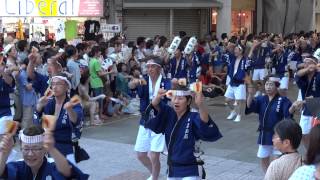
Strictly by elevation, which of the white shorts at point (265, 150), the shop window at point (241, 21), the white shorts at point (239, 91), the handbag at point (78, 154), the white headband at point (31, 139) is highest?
the shop window at point (241, 21)

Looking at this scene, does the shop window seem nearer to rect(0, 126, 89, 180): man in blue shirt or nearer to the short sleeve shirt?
the short sleeve shirt

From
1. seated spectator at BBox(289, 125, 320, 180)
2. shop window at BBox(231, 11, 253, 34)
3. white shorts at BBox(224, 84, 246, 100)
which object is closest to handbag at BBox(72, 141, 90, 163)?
seated spectator at BBox(289, 125, 320, 180)

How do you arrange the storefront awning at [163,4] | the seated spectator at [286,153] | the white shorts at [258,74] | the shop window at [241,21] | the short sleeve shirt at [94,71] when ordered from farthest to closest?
1. the shop window at [241,21]
2. the storefront awning at [163,4]
3. the white shorts at [258,74]
4. the short sleeve shirt at [94,71]
5. the seated spectator at [286,153]

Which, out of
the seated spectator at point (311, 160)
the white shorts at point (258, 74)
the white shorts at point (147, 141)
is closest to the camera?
the seated spectator at point (311, 160)

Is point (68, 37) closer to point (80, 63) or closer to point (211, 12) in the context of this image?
point (80, 63)

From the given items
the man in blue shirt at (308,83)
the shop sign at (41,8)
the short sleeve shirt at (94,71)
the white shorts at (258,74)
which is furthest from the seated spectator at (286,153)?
the shop sign at (41,8)

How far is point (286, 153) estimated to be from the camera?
13.5ft

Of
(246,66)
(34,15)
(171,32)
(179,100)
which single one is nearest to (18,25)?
(34,15)

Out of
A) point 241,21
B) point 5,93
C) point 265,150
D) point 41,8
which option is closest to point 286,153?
point 265,150

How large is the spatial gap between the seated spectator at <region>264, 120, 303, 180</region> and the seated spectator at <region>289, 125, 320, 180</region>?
0.28 m

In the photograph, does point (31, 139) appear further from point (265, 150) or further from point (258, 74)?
point (258, 74)

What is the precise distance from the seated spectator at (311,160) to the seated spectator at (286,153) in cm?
28

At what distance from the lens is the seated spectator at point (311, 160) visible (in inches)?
138

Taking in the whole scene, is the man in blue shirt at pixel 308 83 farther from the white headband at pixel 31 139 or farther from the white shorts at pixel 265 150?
the white headband at pixel 31 139
